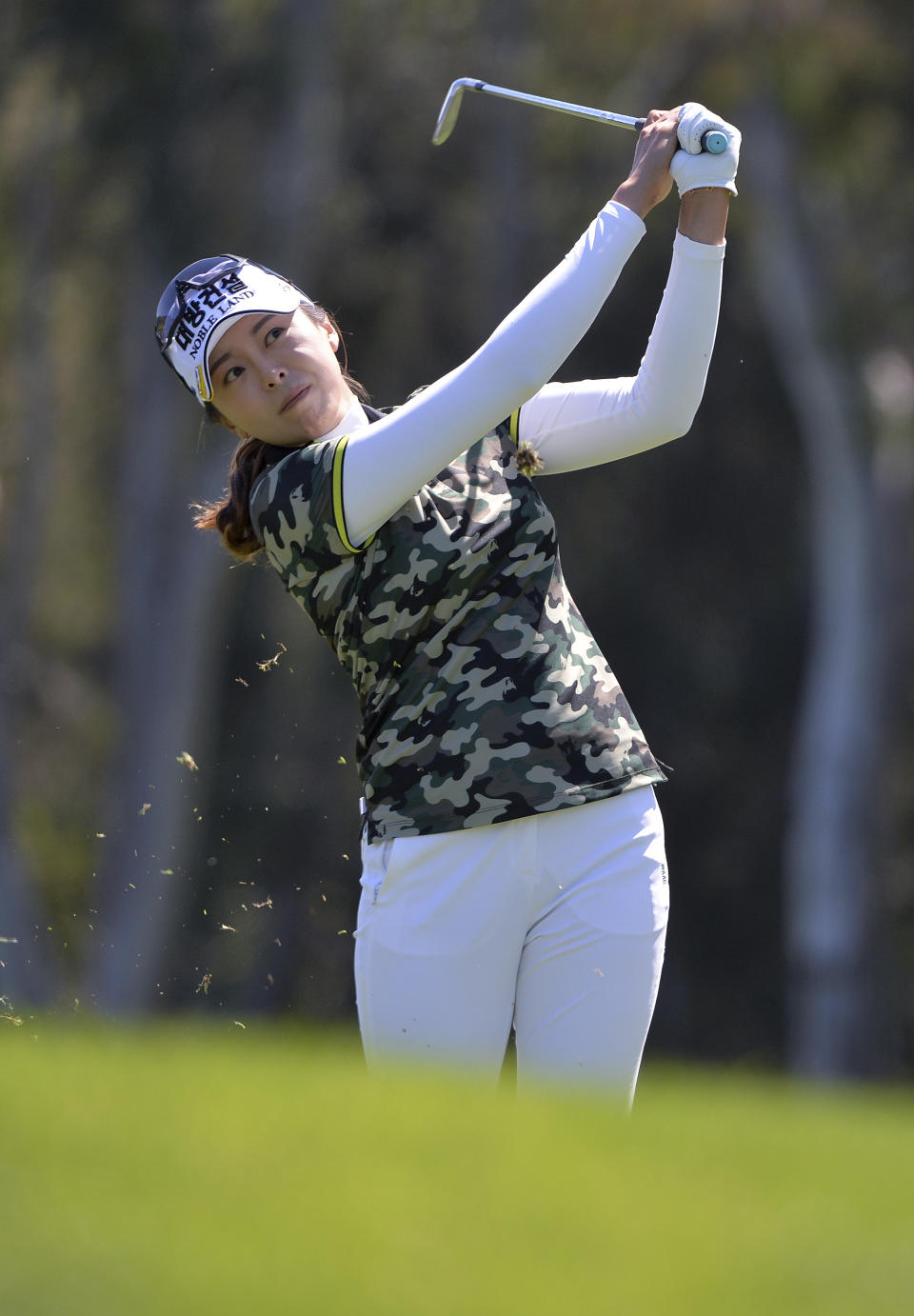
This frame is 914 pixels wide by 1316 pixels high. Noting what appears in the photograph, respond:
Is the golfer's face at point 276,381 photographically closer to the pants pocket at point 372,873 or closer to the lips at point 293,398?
the lips at point 293,398

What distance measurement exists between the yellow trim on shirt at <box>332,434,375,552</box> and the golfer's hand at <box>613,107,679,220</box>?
670 millimetres

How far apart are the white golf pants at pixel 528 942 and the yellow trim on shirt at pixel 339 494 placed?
1.68ft

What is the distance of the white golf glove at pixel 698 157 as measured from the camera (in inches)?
135

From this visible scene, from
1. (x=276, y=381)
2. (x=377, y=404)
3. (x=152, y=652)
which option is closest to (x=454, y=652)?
(x=276, y=381)

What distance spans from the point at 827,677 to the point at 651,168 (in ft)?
47.4

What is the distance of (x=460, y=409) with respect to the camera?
10.3ft

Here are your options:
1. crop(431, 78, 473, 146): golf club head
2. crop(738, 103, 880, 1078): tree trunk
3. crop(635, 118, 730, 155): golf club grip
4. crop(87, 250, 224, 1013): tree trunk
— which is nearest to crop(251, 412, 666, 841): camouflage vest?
crop(635, 118, 730, 155): golf club grip

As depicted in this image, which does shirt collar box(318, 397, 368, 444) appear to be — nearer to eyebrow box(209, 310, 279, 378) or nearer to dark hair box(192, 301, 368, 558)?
dark hair box(192, 301, 368, 558)

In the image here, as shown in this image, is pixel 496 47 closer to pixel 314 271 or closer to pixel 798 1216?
pixel 314 271

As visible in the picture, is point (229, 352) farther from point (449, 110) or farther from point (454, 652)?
point (449, 110)

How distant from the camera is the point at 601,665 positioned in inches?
135

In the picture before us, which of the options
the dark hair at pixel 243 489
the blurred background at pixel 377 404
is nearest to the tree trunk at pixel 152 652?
the blurred background at pixel 377 404

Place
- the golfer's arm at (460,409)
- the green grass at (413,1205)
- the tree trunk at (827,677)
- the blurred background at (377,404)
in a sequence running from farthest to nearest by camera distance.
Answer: the tree trunk at (827,677) → the blurred background at (377,404) → the golfer's arm at (460,409) → the green grass at (413,1205)

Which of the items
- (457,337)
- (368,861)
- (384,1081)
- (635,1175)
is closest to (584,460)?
(368,861)
